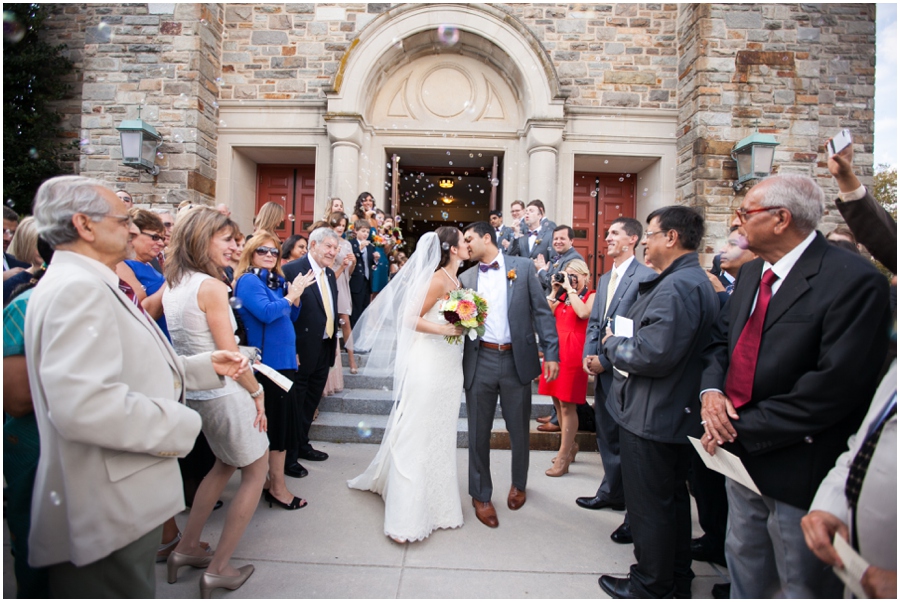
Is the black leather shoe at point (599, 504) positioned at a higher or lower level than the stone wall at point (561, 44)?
lower

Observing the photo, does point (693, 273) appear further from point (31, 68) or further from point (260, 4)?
point (31, 68)

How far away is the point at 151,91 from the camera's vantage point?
862cm

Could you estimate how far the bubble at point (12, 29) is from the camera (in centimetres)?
851

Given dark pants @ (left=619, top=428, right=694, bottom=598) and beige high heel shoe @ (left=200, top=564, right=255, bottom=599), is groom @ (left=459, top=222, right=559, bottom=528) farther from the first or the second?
beige high heel shoe @ (left=200, top=564, right=255, bottom=599)

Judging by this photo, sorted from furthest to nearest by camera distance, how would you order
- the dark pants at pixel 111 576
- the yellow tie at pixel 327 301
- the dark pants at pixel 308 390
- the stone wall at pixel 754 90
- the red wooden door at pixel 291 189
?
the red wooden door at pixel 291 189, the stone wall at pixel 754 90, the yellow tie at pixel 327 301, the dark pants at pixel 308 390, the dark pants at pixel 111 576

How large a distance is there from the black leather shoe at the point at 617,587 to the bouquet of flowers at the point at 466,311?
1642mm

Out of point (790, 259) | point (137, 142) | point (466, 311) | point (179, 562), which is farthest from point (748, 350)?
point (137, 142)

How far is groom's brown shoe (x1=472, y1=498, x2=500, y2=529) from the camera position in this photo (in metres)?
3.41

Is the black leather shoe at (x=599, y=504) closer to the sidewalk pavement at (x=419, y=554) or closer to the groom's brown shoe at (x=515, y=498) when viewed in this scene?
the sidewalk pavement at (x=419, y=554)

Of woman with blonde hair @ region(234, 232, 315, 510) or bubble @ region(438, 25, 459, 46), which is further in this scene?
bubble @ region(438, 25, 459, 46)

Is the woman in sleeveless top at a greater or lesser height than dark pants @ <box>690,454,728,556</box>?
greater

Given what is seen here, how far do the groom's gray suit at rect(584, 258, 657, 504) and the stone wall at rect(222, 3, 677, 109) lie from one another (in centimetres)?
642

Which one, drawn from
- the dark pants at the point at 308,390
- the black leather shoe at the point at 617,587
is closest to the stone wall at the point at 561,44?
the dark pants at the point at 308,390

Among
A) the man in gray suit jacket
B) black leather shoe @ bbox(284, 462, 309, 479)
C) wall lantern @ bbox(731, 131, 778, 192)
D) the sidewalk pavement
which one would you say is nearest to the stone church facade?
wall lantern @ bbox(731, 131, 778, 192)
